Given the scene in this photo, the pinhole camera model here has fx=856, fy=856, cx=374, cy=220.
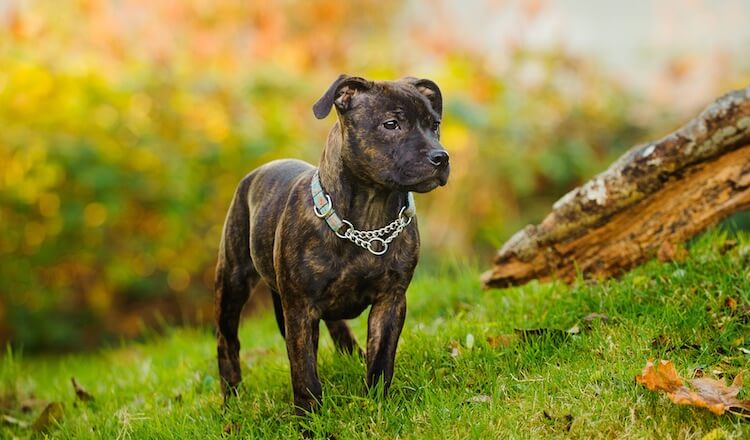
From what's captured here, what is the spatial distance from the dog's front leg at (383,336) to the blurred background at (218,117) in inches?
151

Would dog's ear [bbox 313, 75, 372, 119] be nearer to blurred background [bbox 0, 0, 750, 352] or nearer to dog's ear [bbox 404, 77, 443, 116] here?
dog's ear [bbox 404, 77, 443, 116]

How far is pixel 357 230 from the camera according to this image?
395 cm

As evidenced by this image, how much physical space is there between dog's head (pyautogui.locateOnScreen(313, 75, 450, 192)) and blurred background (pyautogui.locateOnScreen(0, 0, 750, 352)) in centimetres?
420

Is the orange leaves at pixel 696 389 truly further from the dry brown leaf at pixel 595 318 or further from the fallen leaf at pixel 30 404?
the fallen leaf at pixel 30 404

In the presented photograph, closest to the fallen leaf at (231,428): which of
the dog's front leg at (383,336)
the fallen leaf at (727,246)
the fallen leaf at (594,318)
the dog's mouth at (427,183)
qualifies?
the dog's front leg at (383,336)

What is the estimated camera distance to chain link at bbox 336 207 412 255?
3916mm

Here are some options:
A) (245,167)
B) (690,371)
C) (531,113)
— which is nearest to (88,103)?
(245,167)

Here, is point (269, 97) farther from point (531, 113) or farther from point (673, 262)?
point (673, 262)

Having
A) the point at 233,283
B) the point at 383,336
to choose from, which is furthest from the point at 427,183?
the point at 233,283

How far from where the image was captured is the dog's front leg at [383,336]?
408 cm

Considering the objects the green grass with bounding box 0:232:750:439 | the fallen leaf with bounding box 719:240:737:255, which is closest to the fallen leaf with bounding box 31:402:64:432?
the green grass with bounding box 0:232:750:439

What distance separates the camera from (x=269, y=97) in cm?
1000

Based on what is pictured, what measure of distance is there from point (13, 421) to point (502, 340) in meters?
3.10

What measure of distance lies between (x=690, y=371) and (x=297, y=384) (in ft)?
5.81
